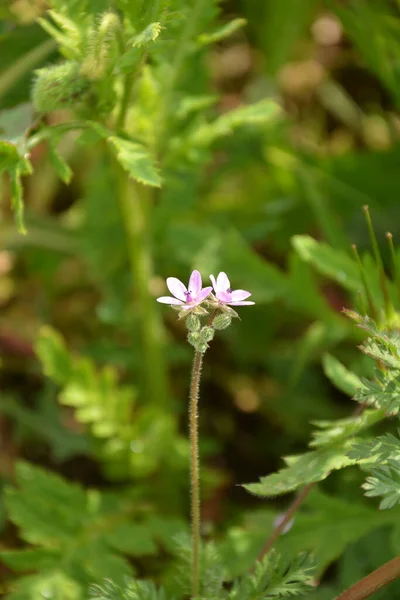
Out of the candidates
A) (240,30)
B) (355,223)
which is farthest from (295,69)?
(355,223)

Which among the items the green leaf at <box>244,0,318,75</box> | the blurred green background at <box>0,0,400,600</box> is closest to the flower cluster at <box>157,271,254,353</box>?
the blurred green background at <box>0,0,400,600</box>

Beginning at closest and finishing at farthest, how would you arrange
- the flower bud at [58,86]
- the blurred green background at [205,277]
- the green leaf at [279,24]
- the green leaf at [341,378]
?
the flower bud at [58,86] → the green leaf at [341,378] → the blurred green background at [205,277] → the green leaf at [279,24]

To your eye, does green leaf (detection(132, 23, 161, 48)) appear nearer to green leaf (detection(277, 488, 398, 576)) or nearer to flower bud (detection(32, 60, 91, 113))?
flower bud (detection(32, 60, 91, 113))

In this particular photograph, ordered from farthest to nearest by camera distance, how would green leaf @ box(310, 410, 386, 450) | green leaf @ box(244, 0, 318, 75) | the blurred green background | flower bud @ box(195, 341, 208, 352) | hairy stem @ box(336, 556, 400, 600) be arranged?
green leaf @ box(244, 0, 318, 75), the blurred green background, green leaf @ box(310, 410, 386, 450), hairy stem @ box(336, 556, 400, 600), flower bud @ box(195, 341, 208, 352)

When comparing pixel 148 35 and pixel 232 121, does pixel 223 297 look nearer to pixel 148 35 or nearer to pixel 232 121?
pixel 148 35

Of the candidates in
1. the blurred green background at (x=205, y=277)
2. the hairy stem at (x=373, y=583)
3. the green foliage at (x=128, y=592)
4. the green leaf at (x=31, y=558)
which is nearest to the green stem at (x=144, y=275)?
the blurred green background at (x=205, y=277)

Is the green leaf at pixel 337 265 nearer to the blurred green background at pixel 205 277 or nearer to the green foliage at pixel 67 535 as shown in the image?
the blurred green background at pixel 205 277

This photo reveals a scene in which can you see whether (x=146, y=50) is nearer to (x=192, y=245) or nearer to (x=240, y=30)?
(x=192, y=245)
